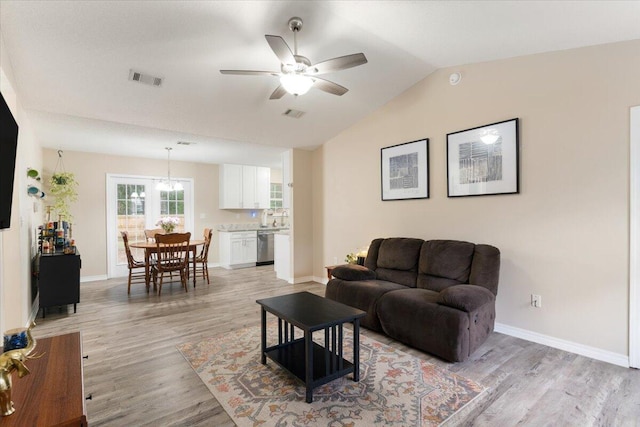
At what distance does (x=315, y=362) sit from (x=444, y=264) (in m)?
1.78

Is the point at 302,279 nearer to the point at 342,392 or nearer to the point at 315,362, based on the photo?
the point at 315,362

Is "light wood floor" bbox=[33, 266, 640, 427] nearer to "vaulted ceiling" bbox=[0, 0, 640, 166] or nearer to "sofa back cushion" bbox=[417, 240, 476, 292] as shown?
"sofa back cushion" bbox=[417, 240, 476, 292]

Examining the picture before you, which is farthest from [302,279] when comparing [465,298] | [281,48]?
[281,48]

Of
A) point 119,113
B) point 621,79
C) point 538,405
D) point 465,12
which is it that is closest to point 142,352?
point 119,113

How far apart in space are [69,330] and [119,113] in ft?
8.27

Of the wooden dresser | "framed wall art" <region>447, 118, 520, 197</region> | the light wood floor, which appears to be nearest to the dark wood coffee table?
the light wood floor

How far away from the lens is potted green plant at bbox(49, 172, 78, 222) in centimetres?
519

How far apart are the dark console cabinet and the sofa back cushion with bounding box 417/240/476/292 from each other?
4.26 meters

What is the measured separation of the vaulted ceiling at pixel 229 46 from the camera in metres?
2.42

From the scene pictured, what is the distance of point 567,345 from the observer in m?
2.85

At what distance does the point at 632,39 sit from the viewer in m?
2.55

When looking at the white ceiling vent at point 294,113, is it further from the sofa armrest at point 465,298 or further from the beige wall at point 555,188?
Answer: the sofa armrest at point 465,298

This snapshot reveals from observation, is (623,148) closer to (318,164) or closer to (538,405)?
(538,405)

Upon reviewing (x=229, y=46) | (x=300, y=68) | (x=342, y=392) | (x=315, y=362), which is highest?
(x=229, y=46)
